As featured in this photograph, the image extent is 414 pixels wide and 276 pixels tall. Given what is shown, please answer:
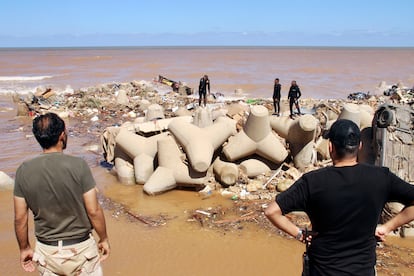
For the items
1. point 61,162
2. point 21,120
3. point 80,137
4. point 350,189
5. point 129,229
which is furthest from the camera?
point 21,120

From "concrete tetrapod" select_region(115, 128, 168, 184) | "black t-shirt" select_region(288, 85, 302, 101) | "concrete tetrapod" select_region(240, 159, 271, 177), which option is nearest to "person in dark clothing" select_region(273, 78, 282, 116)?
"black t-shirt" select_region(288, 85, 302, 101)

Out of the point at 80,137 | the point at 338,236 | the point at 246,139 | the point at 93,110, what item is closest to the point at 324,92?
the point at 93,110

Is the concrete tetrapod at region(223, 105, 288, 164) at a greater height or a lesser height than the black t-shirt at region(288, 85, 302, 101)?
lesser

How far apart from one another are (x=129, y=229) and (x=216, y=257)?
4.79 ft

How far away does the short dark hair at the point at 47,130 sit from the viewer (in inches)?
103

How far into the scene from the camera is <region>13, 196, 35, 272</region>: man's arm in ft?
8.75

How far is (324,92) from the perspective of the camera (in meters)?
24.0

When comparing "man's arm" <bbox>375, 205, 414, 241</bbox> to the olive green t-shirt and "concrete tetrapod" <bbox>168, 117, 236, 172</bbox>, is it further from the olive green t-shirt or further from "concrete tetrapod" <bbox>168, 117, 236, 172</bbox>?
"concrete tetrapod" <bbox>168, 117, 236, 172</bbox>

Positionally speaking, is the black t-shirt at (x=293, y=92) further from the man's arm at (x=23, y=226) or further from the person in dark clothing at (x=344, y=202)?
the man's arm at (x=23, y=226)

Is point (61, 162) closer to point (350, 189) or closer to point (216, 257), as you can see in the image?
point (350, 189)

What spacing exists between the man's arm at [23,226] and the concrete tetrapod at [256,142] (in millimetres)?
4825

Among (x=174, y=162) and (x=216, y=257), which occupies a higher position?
(x=174, y=162)

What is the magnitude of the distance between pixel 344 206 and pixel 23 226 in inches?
80.8

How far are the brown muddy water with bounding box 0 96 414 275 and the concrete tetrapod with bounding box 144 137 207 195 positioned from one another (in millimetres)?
163
